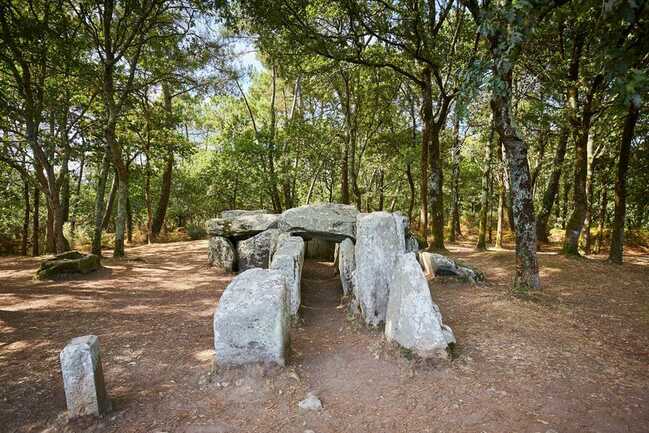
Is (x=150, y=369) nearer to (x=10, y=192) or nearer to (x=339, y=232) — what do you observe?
(x=339, y=232)

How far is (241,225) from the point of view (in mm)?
10484

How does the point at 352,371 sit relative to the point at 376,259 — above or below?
below

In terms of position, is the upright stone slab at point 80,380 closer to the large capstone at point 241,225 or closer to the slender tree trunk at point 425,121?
the large capstone at point 241,225

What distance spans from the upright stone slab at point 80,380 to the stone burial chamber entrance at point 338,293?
1287mm

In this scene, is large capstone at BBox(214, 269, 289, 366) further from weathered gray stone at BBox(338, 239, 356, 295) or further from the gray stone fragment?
weathered gray stone at BBox(338, 239, 356, 295)

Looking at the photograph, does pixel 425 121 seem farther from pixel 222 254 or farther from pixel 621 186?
pixel 222 254

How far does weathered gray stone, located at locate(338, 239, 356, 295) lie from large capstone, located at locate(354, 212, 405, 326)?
39.3 inches

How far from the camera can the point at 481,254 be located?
475 inches

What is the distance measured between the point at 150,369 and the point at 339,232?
523cm

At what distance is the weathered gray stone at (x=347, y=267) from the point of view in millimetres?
7211

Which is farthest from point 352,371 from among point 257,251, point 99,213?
point 99,213

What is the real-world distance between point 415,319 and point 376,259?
147 centimetres

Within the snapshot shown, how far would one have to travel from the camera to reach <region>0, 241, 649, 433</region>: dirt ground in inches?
137

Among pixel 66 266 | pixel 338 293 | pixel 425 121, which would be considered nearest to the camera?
pixel 338 293
